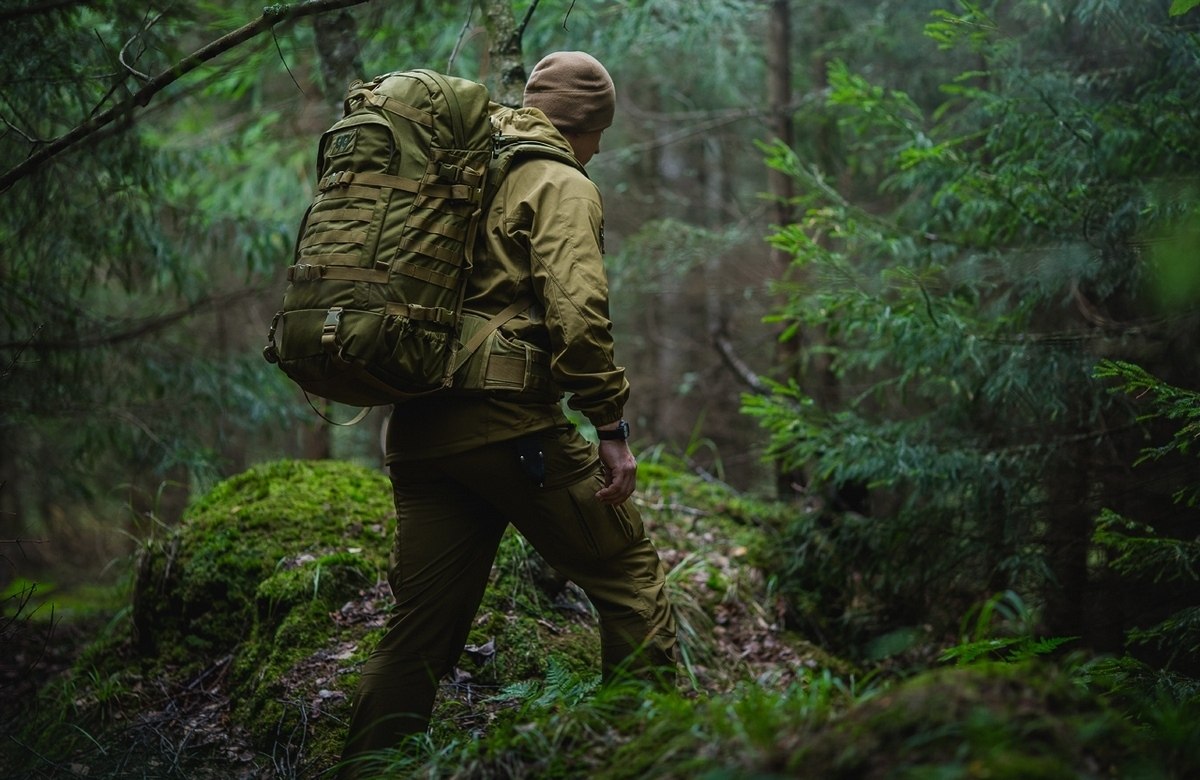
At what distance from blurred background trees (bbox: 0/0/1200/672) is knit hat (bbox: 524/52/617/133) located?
131 cm

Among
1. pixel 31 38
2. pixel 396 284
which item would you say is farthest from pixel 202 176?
pixel 396 284

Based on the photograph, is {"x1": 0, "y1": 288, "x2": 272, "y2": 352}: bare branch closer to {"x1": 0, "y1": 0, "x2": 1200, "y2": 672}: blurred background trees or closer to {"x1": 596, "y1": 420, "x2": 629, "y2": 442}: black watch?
{"x1": 0, "y1": 0, "x2": 1200, "y2": 672}: blurred background trees

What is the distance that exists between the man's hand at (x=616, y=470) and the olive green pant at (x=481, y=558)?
6 cm

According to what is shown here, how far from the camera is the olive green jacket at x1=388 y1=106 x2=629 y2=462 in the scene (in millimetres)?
3291

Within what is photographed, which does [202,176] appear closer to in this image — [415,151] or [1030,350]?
[415,151]

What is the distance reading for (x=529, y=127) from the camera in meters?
3.63

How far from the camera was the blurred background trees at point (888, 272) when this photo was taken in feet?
17.3

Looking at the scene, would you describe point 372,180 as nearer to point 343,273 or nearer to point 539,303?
point 343,273

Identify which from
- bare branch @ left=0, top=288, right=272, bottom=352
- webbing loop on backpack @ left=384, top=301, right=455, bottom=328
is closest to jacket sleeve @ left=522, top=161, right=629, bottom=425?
webbing loop on backpack @ left=384, top=301, right=455, bottom=328

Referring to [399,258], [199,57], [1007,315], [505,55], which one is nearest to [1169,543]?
[1007,315]

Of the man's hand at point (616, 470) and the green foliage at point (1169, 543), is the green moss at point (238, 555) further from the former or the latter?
the green foliage at point (1169, 543)

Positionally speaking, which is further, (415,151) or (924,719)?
(415,151)

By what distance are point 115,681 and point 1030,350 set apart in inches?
217

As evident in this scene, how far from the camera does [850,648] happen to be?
20.9 ft
